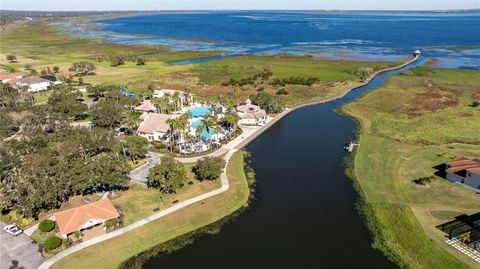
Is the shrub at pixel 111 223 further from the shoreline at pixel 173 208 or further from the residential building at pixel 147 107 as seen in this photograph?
the residential building at pixel 147 107

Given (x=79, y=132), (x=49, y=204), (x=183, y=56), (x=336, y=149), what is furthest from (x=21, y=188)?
(x=183, y=56)

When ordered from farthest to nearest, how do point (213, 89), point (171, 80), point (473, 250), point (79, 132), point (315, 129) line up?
point (171, 80)
point (213, 89)
point (315, 129)
point (79, 132)
point (473, 250)

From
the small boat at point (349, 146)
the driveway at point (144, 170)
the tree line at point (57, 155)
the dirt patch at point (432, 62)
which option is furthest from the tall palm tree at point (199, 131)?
the dirt patch at point (432, 62)

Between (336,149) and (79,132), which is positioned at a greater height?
(79,132)

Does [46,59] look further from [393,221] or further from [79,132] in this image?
[393,221]

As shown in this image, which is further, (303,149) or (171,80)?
(171,80)

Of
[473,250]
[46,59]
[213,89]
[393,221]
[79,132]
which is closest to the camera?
[473,250]

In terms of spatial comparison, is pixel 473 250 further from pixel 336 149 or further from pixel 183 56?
pixel 183 56

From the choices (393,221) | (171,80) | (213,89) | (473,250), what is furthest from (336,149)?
(171,80)
